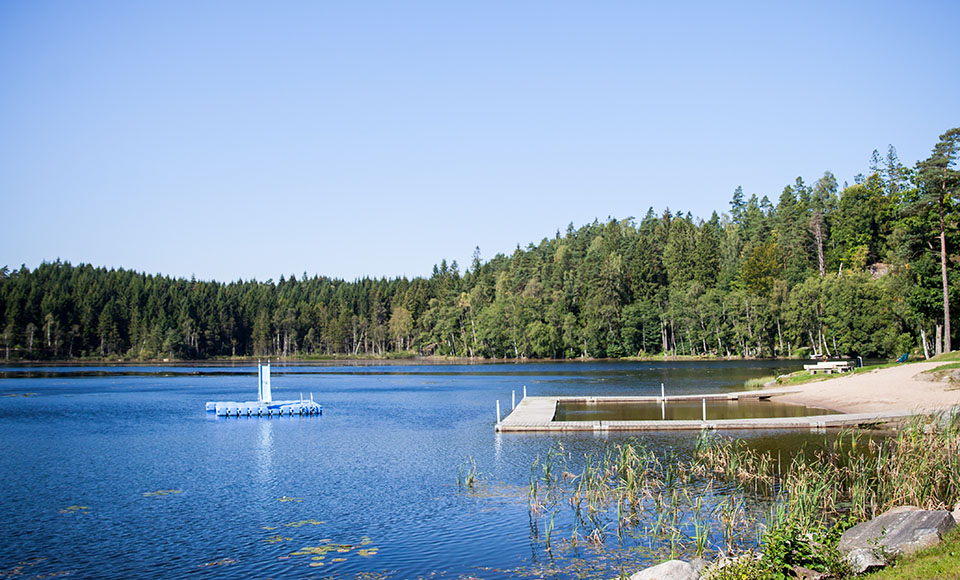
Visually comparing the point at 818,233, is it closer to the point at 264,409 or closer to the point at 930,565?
the point at 264,409

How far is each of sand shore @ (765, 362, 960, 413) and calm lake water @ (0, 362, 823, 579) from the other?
9.05 meters

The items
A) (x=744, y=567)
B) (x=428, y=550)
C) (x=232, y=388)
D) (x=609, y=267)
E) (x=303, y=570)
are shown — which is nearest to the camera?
(x=744, y=567)

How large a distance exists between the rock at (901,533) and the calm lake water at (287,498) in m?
4.01

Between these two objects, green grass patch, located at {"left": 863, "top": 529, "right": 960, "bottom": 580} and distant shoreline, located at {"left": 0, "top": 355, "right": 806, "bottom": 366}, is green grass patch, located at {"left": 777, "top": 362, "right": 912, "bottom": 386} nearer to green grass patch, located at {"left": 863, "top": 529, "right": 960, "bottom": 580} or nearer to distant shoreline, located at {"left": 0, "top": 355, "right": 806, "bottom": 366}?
green grass patch, located at {"left": 863, "top": 529, "right": 960, "bottom": 580}

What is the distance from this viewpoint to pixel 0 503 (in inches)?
834

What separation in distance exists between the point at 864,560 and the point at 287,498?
51.8 feet

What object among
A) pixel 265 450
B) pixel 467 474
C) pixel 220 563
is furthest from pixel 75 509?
pixel 265 450

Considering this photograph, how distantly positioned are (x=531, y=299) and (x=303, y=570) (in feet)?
415

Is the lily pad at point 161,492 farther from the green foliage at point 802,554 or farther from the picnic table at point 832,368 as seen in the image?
the picnic table at point 832,368

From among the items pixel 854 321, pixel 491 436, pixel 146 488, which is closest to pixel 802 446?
pixel 491 436

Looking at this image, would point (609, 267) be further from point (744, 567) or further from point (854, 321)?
point (744, 567)

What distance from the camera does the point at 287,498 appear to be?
71.1ft

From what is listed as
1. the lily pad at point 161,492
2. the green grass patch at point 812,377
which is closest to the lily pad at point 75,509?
the lily pad at point 161,492

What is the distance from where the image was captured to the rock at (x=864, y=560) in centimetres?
1096
